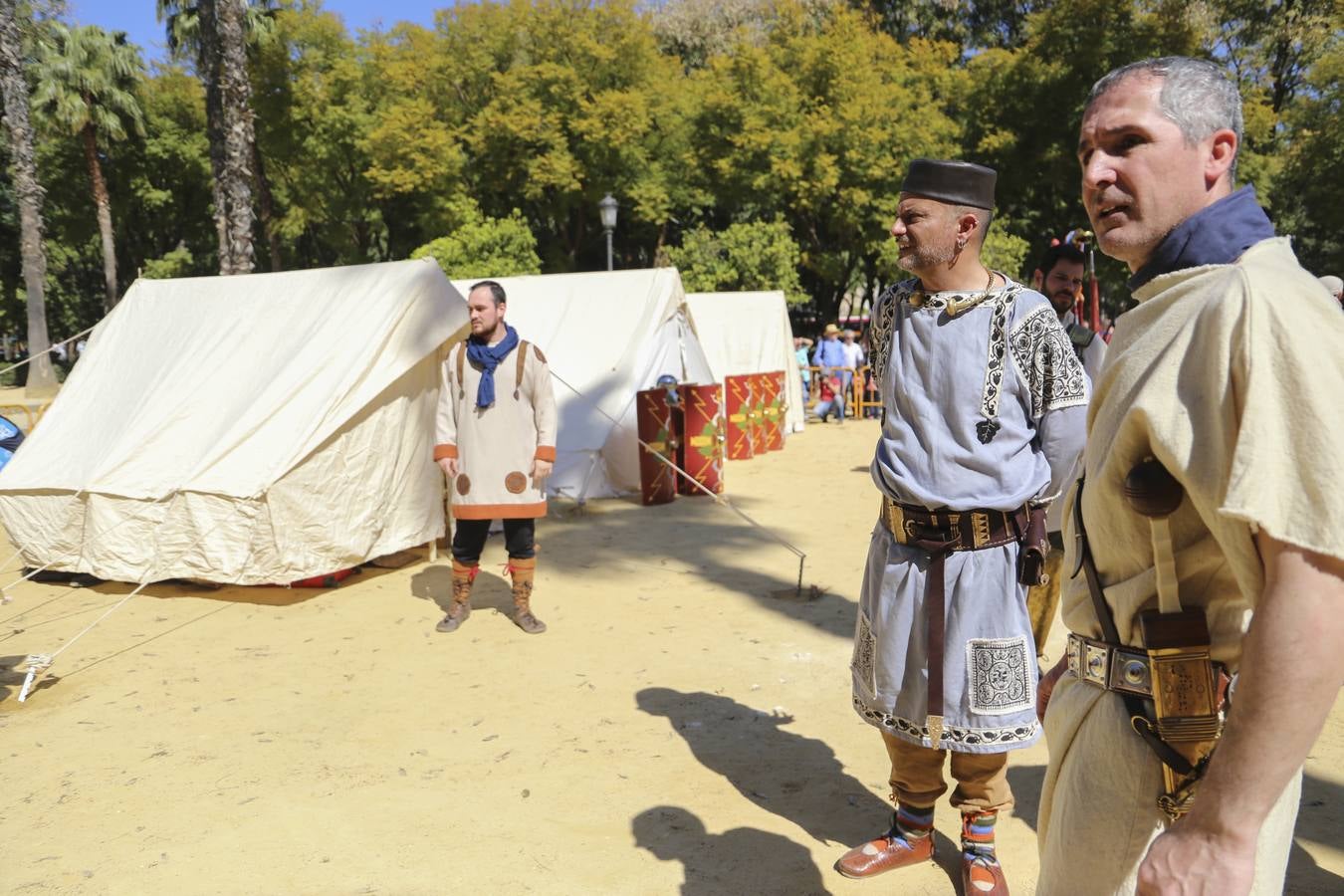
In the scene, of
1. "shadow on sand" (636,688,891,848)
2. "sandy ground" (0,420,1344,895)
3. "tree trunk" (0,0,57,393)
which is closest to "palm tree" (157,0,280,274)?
"tree trunk" (0,0,57,393)

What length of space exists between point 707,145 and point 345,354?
1952 centimetres

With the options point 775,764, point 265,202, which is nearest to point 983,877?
point 775,764

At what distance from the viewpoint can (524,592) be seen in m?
5.52

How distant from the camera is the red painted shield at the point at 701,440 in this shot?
968cm

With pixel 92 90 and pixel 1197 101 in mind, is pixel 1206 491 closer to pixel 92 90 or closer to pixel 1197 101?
pixel 1197 101

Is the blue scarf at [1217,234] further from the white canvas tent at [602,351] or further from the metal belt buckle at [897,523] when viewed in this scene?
the white canvas tent at [602,351]

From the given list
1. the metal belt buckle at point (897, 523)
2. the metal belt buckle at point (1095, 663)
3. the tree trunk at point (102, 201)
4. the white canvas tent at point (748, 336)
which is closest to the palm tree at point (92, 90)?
the tree trunk at point (102, 201)

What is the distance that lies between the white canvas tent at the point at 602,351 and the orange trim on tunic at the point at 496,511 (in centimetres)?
396

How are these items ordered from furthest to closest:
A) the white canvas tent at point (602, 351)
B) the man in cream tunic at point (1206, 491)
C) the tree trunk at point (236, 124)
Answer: the tree trunk at point (236, 124) → the white canvas tent at point (602, 351) → the man in cream tunic at point (1206, 491)

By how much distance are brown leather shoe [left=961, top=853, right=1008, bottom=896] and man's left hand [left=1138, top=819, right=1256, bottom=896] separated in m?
1.83

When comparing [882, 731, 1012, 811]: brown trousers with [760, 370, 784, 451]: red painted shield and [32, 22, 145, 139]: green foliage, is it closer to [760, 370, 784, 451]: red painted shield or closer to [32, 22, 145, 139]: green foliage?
[760, 370, 784, 451]: red painted shield

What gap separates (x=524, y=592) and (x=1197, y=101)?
4710 millimetres

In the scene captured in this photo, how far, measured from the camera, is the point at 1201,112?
1270 millimetres

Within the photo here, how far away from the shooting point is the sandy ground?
3076mm
